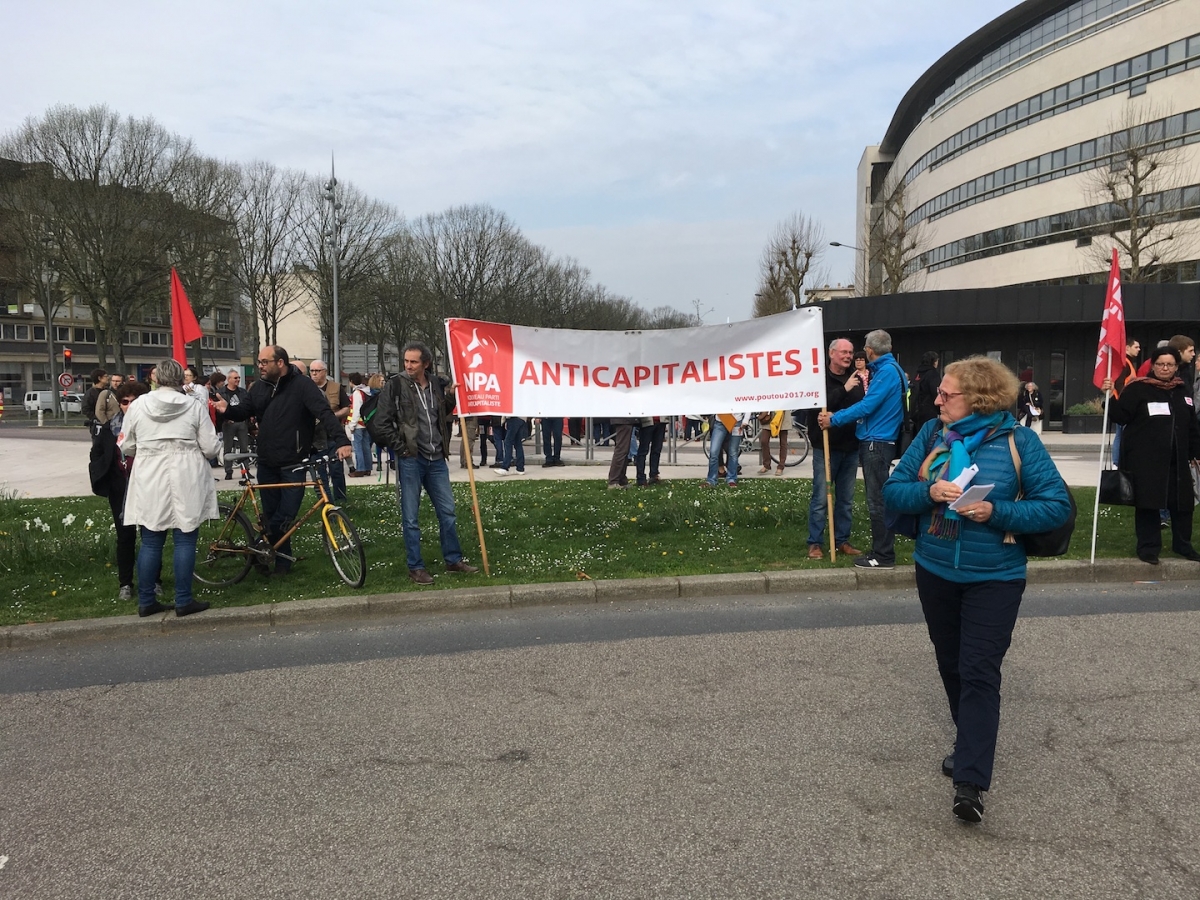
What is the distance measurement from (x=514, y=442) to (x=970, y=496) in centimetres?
1178

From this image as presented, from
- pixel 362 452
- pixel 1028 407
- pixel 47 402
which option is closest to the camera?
pixel 362 452

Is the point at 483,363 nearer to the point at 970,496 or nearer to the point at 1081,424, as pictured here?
the point at 970,496

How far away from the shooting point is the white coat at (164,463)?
629 centimetres

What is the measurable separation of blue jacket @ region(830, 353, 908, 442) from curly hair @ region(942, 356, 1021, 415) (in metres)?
3.84

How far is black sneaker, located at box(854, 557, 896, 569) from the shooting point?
7379 millimetres

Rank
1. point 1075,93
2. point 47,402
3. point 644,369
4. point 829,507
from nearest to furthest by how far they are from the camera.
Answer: point 829,507 → point 644,369 → point 1075,93 → point 47,402

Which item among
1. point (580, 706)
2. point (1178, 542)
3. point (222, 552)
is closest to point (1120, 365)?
point (1178, 542)

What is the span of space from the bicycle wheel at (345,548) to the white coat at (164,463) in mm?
1103

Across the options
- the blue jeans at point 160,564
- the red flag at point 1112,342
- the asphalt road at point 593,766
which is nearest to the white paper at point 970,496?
the asphalt road at point 593,766

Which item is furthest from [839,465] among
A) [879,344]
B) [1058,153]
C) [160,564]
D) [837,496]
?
[1058,153]

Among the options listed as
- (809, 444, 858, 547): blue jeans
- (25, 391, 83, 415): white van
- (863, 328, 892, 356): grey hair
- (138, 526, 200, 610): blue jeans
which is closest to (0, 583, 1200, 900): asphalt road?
(138, 526, 200, 610): blue jeans

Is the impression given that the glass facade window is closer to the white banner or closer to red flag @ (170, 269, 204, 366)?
the white banner

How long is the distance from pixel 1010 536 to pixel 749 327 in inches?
199

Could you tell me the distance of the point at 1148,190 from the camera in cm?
3819
